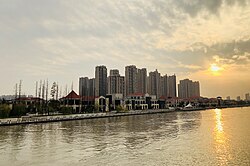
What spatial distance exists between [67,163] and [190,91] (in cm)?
15423

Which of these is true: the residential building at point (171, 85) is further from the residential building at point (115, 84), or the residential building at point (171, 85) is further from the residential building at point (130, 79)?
the residential building at point (115, 84)

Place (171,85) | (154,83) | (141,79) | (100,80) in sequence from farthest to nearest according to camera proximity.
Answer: (171,85)
(154,83)
(141,79)
(100,80)

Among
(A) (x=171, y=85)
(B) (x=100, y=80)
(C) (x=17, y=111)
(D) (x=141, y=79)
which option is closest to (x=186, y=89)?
(A) (x=171, y=85)

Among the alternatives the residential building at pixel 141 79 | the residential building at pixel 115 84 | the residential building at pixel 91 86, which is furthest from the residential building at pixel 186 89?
the residential building at pixel 115 84

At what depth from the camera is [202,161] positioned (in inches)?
459

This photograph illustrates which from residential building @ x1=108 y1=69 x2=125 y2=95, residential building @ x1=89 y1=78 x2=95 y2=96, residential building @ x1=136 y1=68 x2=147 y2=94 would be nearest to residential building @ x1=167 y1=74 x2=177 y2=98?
residential building @ x1=136 y1=68 x2=147 y2=94

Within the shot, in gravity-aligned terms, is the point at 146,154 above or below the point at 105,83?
below

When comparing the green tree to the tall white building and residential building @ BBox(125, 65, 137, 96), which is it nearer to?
residential building @ BBox(125, 65, 137, 96)

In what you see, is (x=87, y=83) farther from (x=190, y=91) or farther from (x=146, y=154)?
(x=146, y=154)

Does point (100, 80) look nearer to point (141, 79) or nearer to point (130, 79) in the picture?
point (130, 79)

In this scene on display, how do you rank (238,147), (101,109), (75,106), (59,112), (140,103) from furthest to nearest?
(140,103) < (101,109) < (75,106) < (59,112) < (238,147)

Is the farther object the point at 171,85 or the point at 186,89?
the point at 186,89

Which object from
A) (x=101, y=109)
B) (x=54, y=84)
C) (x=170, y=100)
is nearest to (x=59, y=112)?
(x=54, y=84)

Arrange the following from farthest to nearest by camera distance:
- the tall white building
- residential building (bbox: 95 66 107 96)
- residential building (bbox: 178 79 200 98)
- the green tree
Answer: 1. residential building (bbox: 178 79 200 98)
2. the tall white building
3. residential building (bbox: 95 66 107 96)
4. the green tree
